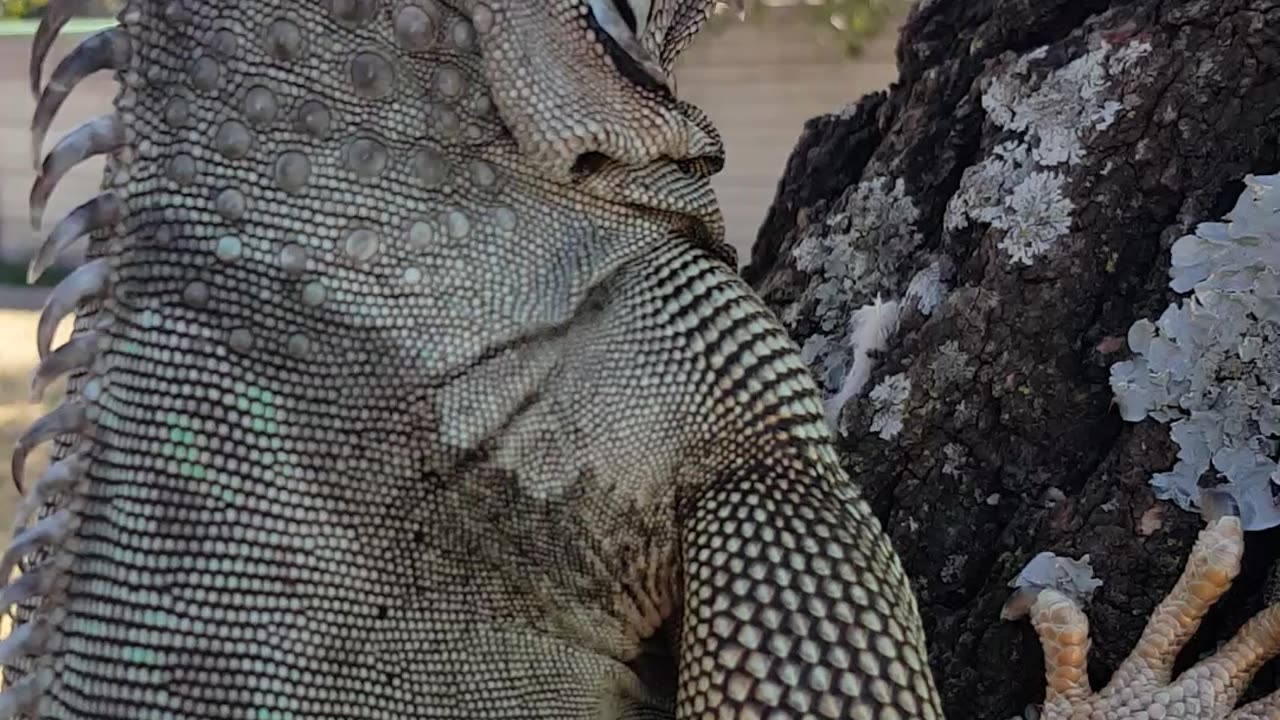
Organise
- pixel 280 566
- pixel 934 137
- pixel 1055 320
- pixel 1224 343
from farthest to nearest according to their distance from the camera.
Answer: pixel 934 137
pixel 1055 320
pixel 1224 343
pixel 280 566

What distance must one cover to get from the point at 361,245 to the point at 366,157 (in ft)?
0.45

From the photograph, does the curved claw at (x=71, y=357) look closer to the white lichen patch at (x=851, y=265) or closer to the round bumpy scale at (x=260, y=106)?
the round bumpy scale at (x=260, y=106)

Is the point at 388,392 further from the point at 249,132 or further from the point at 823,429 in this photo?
the point at 823,429

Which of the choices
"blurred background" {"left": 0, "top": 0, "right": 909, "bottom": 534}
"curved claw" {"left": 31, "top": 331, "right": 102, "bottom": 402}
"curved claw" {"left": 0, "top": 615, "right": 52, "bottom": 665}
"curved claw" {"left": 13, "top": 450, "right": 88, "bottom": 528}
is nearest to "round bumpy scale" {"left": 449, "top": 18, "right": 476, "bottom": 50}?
"curved claw" {"left": 31, "top": 331, "right": 102, "bottom": 402}

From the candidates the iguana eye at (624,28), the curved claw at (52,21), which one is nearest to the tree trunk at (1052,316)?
the iguana eye at (624,28)

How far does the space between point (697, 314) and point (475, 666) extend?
68 cm

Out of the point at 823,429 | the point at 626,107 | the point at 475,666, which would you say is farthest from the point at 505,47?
the point at 475,666

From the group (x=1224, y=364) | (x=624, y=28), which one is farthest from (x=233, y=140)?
(x=1224, y=364)

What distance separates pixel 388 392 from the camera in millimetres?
1938

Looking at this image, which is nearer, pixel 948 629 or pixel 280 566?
pixel 280 566

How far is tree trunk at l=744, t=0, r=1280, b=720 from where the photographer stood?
2.23m

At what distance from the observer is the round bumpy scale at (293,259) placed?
1896 millimetres

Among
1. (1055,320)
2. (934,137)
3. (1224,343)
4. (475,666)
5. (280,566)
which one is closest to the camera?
(280,566)

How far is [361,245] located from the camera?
6.30ft
